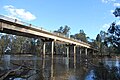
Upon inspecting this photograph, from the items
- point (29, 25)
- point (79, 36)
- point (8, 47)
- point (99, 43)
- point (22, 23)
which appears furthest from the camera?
point (79, 36)

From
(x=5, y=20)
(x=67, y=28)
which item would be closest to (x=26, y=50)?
(x=67, y=28)

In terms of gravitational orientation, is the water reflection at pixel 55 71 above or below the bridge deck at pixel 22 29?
below

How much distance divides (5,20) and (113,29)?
3088 cm

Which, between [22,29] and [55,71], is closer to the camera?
[55,71]

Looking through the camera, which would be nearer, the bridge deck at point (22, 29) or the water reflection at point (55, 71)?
the water reflection at point (55, 71)

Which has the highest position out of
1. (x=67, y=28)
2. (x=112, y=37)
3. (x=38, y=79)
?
(x=67, y=28)

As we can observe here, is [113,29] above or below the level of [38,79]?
above

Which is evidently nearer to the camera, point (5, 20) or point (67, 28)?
point (5, 20)

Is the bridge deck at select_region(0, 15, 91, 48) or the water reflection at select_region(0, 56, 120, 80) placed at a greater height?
the bridge deck at select_region(0, 15, 91, 48)

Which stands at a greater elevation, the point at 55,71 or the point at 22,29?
the point at 22,29

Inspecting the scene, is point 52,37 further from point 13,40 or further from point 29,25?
point 13,40

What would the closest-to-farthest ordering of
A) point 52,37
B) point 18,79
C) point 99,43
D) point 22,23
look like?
point 18,79, point 22,23, point 52,37, point 99,43

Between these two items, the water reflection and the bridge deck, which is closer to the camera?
the water reflection

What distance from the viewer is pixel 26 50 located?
150 meters
